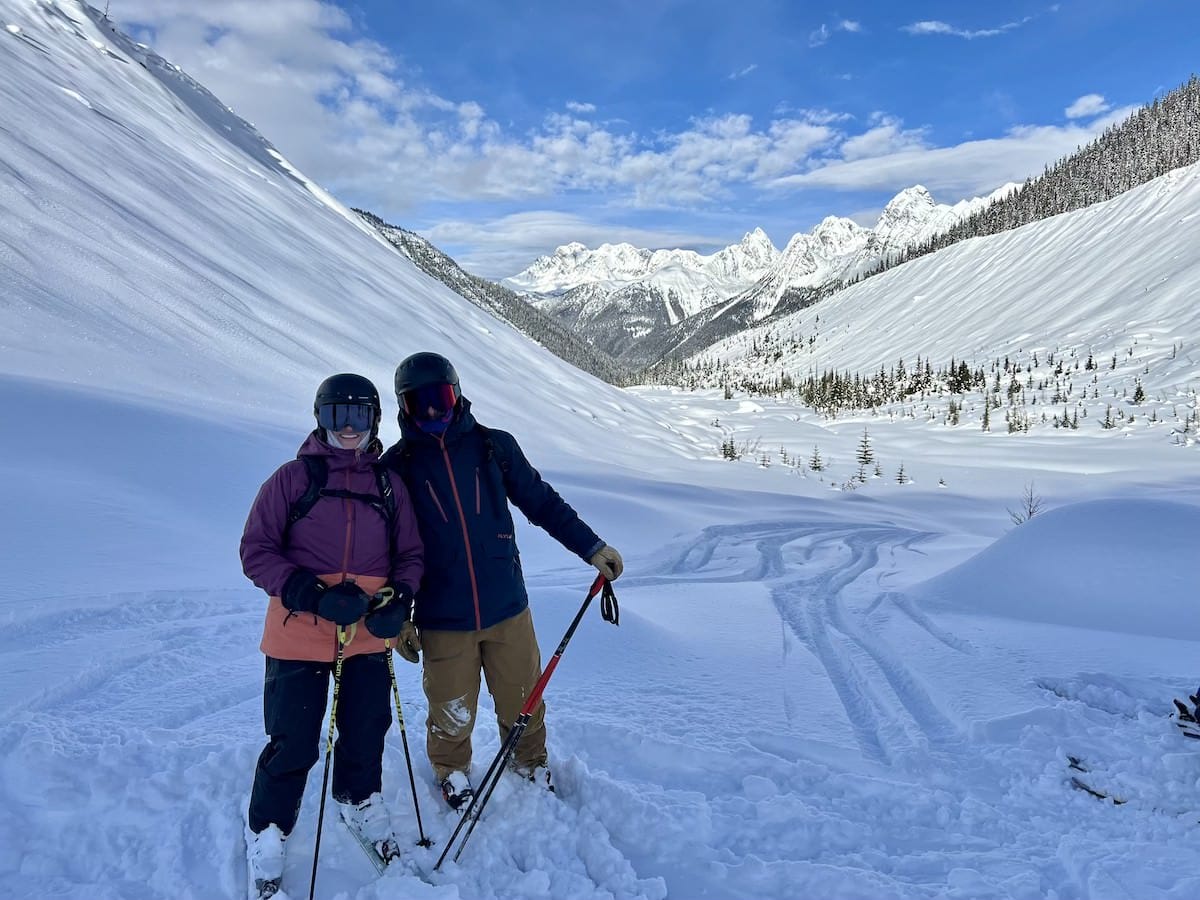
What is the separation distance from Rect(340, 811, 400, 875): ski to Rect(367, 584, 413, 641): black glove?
961mm

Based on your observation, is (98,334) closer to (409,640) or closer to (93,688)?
(93,688)

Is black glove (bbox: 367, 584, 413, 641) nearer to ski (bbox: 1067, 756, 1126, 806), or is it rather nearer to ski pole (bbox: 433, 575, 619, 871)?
ski pole (bbox: 433, 575, 619, 871)

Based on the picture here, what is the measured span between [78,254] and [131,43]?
4383 cm

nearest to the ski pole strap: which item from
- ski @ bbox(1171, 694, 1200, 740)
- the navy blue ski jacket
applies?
the navy blue ski jacket

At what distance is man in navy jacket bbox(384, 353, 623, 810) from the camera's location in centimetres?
332

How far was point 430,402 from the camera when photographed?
3.30 meters

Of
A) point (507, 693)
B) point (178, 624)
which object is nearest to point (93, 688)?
point (178, 624)

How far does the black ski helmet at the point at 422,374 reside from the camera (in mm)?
3283

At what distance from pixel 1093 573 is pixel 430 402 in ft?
22.5

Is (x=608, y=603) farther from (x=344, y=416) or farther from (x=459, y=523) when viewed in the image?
(x=344, y=416)

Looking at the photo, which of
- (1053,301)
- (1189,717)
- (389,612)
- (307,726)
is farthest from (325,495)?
(1053,301)

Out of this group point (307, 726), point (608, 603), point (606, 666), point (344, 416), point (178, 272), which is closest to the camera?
point (307, 726)

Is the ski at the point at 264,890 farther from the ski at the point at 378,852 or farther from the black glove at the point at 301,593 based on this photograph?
the black glove at the point at 301,593

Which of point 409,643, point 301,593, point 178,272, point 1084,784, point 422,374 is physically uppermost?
point 178,272
